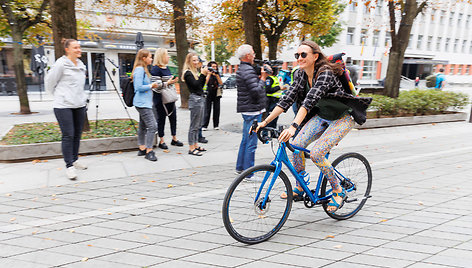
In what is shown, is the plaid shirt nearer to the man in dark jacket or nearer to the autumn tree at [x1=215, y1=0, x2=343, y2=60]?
the man in dark jacket

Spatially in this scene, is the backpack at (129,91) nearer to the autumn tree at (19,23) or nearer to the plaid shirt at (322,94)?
the plaid shirt at (322,94)

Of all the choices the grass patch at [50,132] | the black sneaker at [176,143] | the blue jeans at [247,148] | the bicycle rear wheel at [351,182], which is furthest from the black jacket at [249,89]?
the grass patch at [50,132]

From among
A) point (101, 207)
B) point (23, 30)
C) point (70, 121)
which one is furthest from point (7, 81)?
point (101, 207)

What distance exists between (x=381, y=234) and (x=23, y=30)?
1351 centimetres

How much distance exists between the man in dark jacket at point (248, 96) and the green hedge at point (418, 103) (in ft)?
22.0

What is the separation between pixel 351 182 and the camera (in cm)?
400

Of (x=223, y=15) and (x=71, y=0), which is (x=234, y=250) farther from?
(x=223, y=15)

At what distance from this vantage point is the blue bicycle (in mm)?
3180

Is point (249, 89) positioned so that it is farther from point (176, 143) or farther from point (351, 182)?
point (176, 143)

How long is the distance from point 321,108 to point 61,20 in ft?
19.3

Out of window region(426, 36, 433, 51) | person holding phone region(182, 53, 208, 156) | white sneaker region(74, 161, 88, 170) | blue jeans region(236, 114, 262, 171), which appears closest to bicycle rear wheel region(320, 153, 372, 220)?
blue jeans region(236, 114, 262, 171)

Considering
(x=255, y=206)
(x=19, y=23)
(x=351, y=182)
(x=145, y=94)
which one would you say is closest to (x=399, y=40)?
(x=145, y=94)

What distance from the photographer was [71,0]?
720 cm

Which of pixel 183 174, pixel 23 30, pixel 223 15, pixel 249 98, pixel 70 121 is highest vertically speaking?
pixel 223 15
